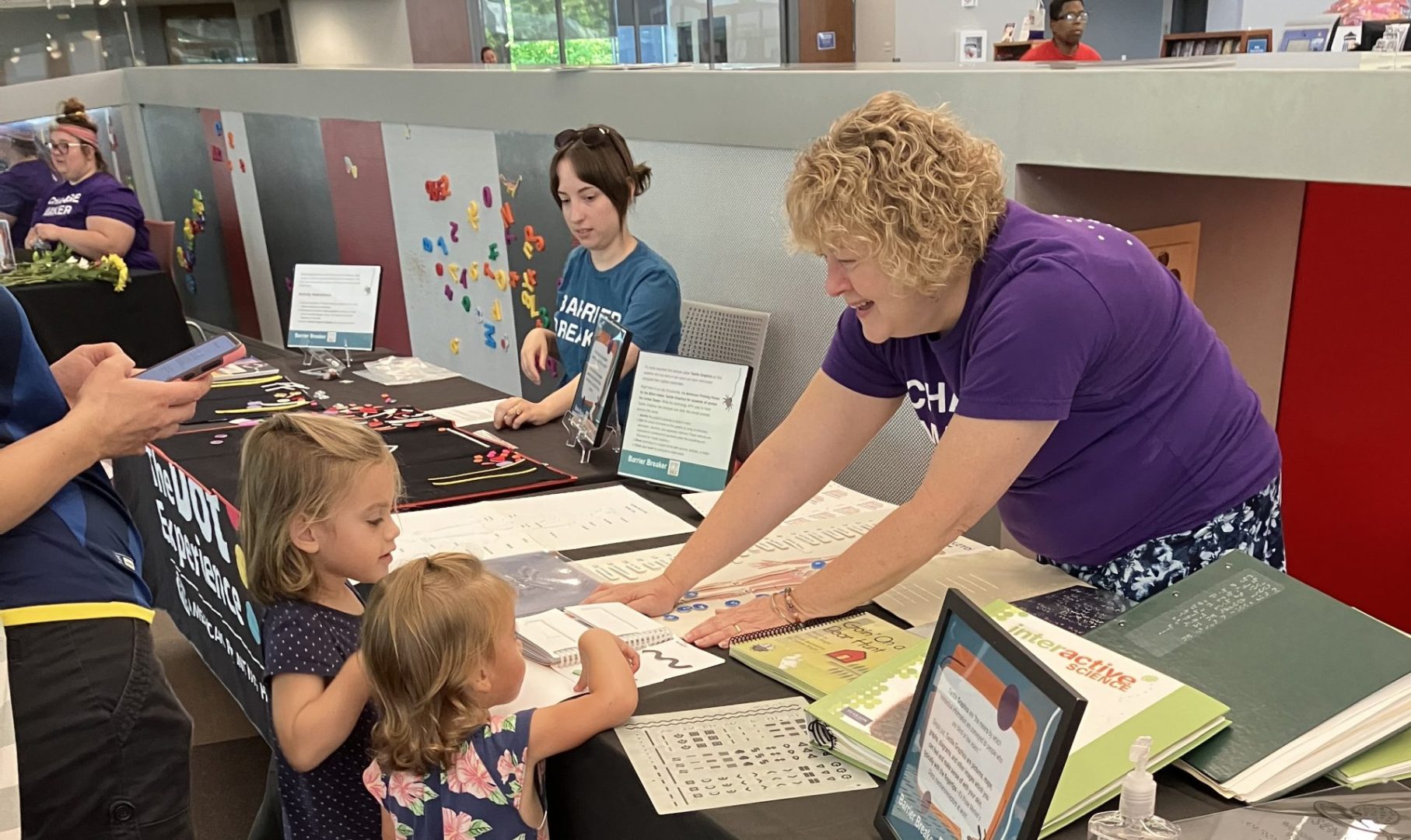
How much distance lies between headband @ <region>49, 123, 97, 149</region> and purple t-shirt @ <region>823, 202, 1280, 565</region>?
526cm

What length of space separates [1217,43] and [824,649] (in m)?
7.21

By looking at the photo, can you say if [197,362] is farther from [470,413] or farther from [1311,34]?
[1311,34]

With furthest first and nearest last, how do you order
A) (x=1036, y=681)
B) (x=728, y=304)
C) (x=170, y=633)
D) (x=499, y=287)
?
1. (x=499, y=287)
2. (x=170, y=633)
3. (x=728, y=304)
4. (x=1036, y=681)

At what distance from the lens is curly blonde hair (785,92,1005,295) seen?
4.53ft

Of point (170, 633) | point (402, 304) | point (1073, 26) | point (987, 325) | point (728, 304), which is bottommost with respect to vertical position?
point (170, 633)

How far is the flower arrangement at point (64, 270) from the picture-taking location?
4.98 m

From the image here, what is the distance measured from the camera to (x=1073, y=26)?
6559 mm

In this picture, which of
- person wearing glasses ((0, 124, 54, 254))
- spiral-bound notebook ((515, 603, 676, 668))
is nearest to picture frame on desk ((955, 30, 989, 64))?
person wearing glasses ((0, 124, 54, 254))

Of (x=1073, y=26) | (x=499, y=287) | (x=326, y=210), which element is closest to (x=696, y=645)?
(x=499, y=287)

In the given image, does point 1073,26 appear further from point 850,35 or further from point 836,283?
point 836,283

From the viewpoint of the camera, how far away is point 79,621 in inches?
55.5

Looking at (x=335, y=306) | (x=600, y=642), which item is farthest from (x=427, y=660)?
(x=335, y=306)

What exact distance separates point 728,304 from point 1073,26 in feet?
14.7

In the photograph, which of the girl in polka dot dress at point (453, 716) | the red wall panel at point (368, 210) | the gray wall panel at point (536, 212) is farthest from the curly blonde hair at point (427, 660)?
the red wall panel at point (368, 210)
